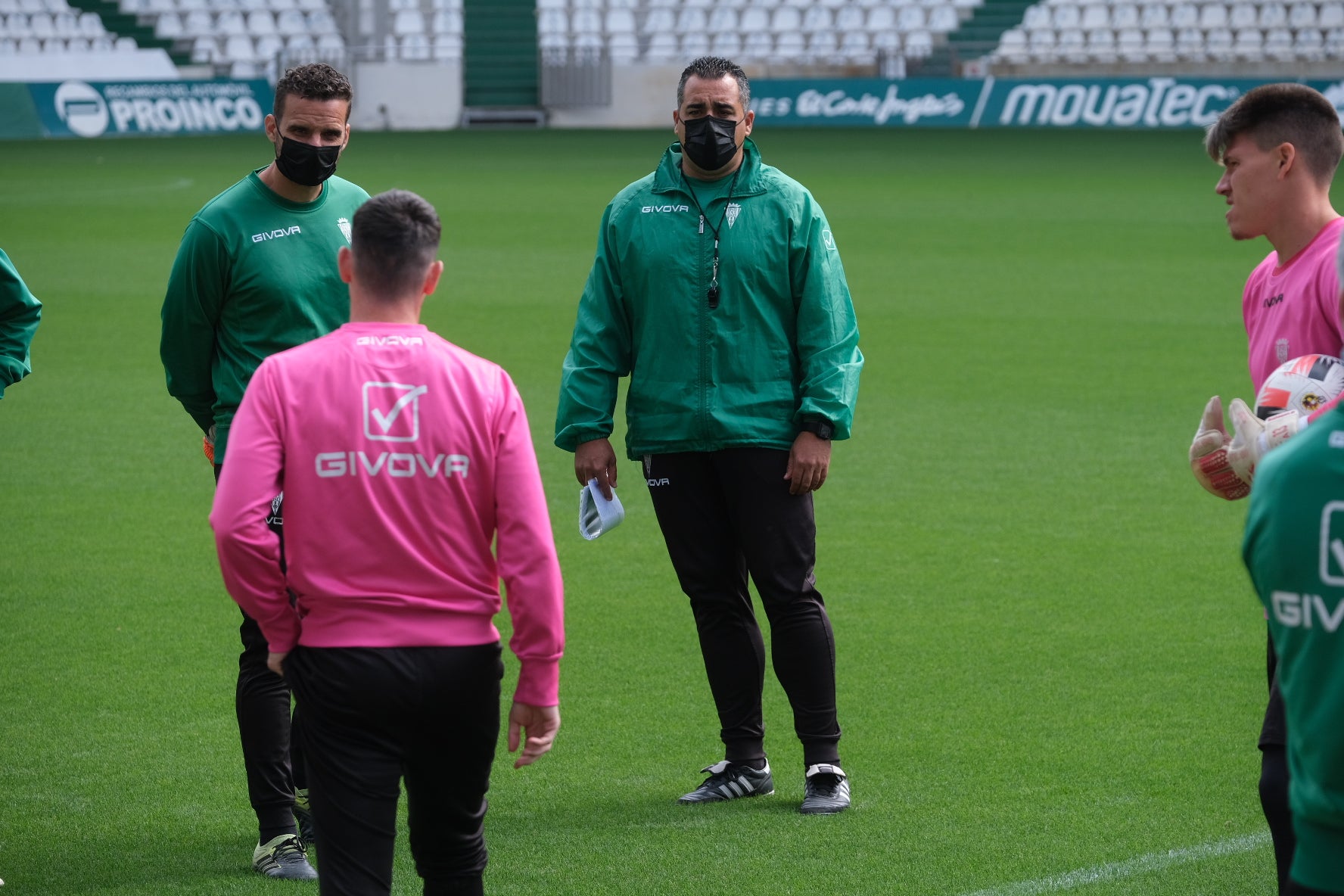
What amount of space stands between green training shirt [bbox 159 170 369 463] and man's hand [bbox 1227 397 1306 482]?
2.39m

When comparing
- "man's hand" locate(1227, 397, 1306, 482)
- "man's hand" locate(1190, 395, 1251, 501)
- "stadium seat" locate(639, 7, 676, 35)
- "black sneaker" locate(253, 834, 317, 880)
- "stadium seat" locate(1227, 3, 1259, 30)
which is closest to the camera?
"man's hand" locate(1227, 397, 1306, 482)

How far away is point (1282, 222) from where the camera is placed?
360 centimetres

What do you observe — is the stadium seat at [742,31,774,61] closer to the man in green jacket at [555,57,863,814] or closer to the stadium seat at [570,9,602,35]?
the stadium seat at [570,9,602,35]

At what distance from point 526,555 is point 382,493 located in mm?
299

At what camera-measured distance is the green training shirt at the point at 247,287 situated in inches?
167

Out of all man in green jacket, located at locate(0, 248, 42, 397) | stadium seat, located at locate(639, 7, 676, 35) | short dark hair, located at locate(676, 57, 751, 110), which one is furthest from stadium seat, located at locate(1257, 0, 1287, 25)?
man in green jacket, located at locate(0, 248, 42, 397)

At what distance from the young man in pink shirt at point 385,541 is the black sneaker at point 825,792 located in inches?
69.1

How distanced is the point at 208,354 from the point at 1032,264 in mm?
12725

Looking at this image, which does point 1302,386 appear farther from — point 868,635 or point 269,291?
point 868,635

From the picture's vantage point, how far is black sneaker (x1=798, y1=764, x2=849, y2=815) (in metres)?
4.62

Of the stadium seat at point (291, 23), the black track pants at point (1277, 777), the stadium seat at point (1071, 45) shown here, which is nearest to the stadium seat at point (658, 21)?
the stadium seat at point (291, 23)

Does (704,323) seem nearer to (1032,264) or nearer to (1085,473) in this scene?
(1085,473)

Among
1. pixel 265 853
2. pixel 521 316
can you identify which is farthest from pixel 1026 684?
pixel 521 316

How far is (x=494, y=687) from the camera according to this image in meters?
3.09
